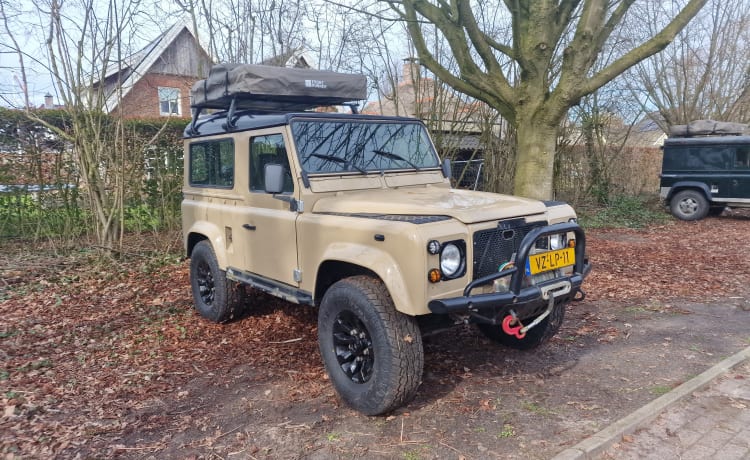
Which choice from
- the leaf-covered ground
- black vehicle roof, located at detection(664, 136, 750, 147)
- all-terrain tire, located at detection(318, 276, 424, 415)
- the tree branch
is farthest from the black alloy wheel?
black vehicle roof, located at detection(664, 136, 750, 147)

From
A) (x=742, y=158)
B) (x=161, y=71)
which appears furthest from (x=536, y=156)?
(x=742, y=158)

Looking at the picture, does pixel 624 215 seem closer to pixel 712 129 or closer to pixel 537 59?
pixel 712 129

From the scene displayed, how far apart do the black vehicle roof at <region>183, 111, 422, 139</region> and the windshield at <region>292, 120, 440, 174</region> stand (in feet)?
0.14

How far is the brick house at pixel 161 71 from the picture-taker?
855cm

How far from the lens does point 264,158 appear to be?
455 cm

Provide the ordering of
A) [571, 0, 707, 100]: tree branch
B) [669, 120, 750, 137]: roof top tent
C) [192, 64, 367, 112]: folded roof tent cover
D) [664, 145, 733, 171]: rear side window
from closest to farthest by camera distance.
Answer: [192, 64, 367, 112]: folded roof tent cover
[571, 0, 707, 100]: tree branch
[664, 145, 733, 171]: rear side window
[669, 120, 750, 137]: roof top tent

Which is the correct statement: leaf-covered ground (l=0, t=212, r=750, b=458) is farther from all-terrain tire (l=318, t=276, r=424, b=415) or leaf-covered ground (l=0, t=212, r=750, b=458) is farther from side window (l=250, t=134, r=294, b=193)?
side window (l=250, t=134, r=294, b=193)

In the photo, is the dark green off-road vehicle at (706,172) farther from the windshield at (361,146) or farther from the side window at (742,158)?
the windshield at (361,146)

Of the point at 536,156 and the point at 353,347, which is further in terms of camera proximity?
the point at 536,156

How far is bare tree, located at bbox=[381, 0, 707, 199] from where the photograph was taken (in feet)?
23.5

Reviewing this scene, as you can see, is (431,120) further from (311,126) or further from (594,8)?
(311,126)

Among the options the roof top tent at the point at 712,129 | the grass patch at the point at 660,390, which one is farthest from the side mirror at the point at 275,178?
the roof top tent at the point at 712,129

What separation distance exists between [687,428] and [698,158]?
12204mm

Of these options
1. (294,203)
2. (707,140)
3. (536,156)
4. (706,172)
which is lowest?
(294,203)
